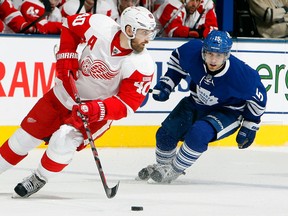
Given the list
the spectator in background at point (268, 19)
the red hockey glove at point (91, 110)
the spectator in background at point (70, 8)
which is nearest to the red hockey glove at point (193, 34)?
the spectator in background at point (268, 19)

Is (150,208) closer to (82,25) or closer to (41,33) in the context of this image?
(82,25)

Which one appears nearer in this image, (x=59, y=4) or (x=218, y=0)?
(x=59, y=4)

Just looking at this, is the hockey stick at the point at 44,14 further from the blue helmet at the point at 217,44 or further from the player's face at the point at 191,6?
the blue helmet at the point at 217,44

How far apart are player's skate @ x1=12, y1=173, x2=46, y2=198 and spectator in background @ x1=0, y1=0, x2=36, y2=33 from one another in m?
2.70

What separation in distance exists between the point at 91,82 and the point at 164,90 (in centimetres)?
89

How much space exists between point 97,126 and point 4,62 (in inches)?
92.9

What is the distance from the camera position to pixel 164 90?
262 inches

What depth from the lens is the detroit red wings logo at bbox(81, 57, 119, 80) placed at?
5820 mm

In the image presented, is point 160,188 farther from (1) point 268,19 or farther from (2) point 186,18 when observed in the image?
(1) point 268,19

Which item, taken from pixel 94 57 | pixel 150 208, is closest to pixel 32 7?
pixel 94 57

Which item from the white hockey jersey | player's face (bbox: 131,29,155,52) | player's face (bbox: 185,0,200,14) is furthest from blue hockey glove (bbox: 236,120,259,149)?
player's face (bbox: 185,0,200,14)

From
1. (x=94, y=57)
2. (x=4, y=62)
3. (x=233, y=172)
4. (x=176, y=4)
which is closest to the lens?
(x=94, y=57)

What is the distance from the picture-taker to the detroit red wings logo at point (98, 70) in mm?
5820

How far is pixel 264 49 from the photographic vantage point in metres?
8.93
